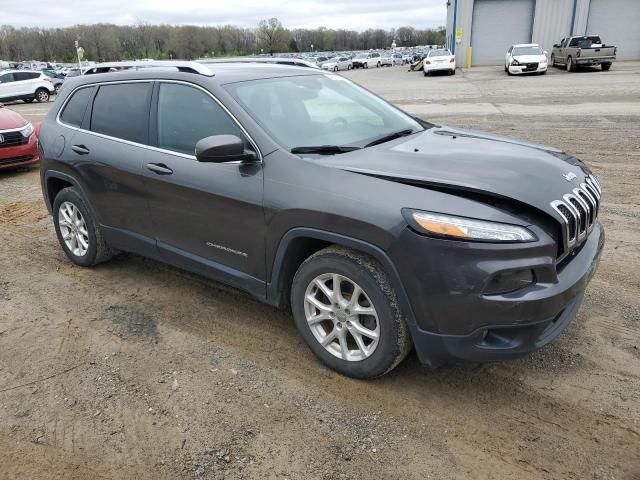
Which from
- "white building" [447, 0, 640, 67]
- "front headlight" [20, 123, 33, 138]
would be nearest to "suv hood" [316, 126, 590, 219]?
"front headlight" [20, 123, 33, 138]

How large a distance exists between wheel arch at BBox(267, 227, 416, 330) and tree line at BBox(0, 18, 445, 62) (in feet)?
311

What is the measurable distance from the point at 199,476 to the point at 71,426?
2.78ft

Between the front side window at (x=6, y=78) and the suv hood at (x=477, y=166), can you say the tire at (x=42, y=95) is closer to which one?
the front side window at (x=6, y=78)

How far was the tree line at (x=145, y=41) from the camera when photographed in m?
102

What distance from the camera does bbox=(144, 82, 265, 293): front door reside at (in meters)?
3.33

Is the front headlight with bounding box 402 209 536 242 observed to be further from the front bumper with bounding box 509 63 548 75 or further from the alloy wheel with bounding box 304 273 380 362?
the front bumper with bounding box 509 63 548 75

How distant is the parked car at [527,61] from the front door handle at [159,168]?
2684cm

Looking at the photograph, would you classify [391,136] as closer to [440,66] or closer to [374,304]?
[374,304]

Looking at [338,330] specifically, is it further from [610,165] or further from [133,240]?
[610,165]

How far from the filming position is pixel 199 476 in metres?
2.52

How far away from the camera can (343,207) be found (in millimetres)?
2861

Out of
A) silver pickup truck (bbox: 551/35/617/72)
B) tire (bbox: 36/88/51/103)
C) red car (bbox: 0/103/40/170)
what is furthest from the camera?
tire (bbox: 36/88/51/103)

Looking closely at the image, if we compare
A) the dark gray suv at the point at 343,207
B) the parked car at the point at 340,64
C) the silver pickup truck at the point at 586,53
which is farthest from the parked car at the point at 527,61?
the dark gray suv at the point at 343,207

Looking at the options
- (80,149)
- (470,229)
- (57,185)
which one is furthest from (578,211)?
(57,185)
